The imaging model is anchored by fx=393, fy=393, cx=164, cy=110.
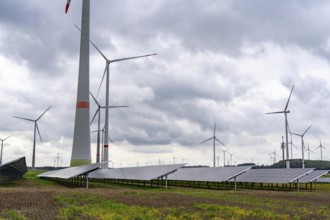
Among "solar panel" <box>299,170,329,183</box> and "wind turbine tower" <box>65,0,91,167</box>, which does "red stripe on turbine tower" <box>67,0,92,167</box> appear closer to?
"wind turbine tower" <box>65,0,91,167</box>

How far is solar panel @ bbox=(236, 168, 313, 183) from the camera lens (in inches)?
2301

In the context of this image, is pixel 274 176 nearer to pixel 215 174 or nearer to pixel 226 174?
pixel 226 174

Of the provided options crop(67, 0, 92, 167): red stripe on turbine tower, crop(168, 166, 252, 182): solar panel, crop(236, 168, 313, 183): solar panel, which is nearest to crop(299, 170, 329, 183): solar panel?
crop(236, 168, 313, 183): solar panel

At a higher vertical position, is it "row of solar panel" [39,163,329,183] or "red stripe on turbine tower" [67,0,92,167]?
"red stripe on turbine tower" [67,0,92,167]

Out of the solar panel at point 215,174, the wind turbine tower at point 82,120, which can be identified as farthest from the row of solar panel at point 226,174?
the wind turbine tower at point 82,120

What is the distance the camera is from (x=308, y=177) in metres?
65.4

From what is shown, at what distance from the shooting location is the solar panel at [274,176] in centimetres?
5844

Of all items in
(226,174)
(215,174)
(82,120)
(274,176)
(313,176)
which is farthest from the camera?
(82,120)

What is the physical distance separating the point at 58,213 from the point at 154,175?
1318 inches

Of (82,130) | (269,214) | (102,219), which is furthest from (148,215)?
(82,130)

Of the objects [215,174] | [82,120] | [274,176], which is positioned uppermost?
[82,120]

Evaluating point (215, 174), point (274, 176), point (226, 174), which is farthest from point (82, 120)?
point (274, 176)

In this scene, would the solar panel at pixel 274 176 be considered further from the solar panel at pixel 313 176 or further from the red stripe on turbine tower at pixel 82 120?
Answer: the red stripe on turbine tower at pixel 82 120

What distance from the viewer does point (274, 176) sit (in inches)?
2456
